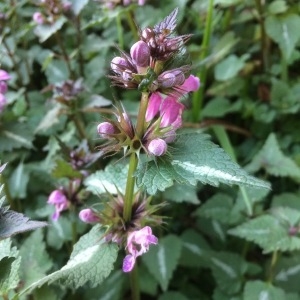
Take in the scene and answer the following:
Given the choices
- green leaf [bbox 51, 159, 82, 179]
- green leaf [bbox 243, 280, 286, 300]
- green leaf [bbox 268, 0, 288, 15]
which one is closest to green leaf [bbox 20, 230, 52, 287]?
green leaf [bbox 51, 159, 82, 179]

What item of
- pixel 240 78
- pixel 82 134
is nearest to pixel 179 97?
pixel 82 134

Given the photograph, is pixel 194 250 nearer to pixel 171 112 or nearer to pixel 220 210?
pixel 220 210

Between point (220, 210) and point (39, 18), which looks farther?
point (39, 18)

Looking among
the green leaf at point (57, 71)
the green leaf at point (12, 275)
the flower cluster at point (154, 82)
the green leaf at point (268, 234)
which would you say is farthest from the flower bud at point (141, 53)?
the green leaf at point (57, 71)

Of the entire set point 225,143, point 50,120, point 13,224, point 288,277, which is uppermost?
point 13,224

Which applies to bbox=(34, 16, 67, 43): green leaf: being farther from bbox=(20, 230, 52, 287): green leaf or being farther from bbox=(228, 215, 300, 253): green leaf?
bbox=(228, 215, 300, 253): green leaf

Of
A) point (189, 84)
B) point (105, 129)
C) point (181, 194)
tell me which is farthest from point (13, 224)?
point (181, 194)

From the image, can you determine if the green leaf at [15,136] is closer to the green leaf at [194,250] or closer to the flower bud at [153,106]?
the green leaf at [194,250]
